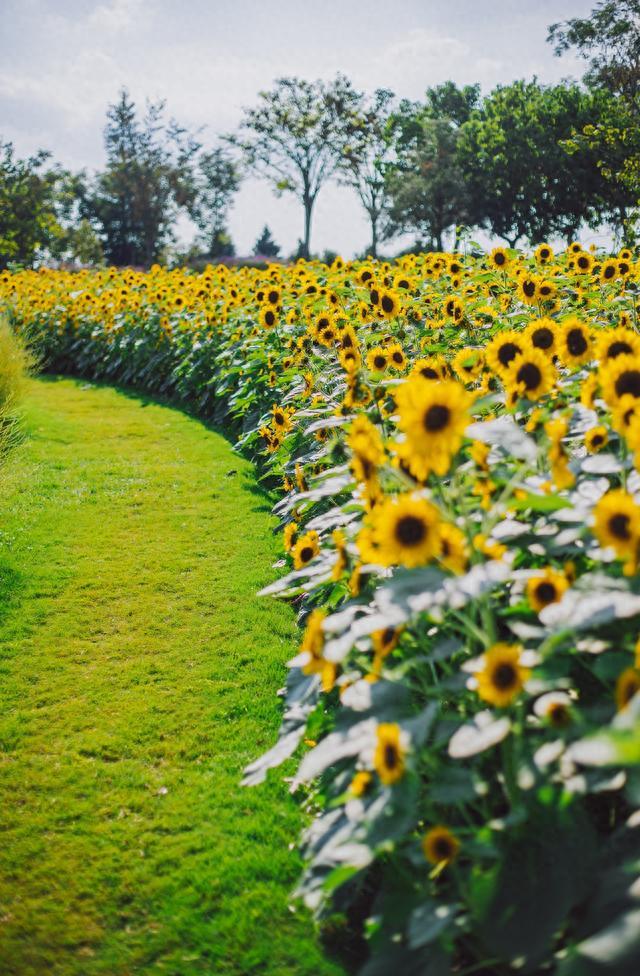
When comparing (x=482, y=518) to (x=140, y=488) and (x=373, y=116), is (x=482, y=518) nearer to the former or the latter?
(x=140, y=488)

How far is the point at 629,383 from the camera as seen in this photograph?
194 cm

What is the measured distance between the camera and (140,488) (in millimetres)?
6574

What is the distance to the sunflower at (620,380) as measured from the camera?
1934 mm

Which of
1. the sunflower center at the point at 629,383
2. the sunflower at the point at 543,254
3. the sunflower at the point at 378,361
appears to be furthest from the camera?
the sunflower at the point at 543,254

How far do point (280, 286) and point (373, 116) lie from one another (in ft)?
107

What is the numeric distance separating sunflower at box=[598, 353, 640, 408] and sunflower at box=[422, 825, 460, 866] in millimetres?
1124

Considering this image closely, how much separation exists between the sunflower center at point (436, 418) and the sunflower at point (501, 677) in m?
0.53

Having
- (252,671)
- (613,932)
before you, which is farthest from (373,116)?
(613,932)

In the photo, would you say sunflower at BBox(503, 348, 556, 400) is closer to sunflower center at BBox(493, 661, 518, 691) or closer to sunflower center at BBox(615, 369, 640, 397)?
sunflower center at BBox(615, 369, 640, 397)

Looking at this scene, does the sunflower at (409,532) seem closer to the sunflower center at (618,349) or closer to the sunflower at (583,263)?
the sunflower center at (618,349)

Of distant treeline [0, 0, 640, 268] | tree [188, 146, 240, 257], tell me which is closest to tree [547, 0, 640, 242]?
distant treeline [0, 0, 640, 268]

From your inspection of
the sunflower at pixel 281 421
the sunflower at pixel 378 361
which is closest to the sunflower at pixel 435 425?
the sunflower at pixel 378 361

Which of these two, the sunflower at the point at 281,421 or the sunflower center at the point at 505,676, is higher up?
the sunflower at the point at 281,421

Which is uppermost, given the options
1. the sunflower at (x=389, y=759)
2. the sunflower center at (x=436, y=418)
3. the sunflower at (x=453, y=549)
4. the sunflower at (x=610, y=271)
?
the sunflower at (x=610, y=271)
